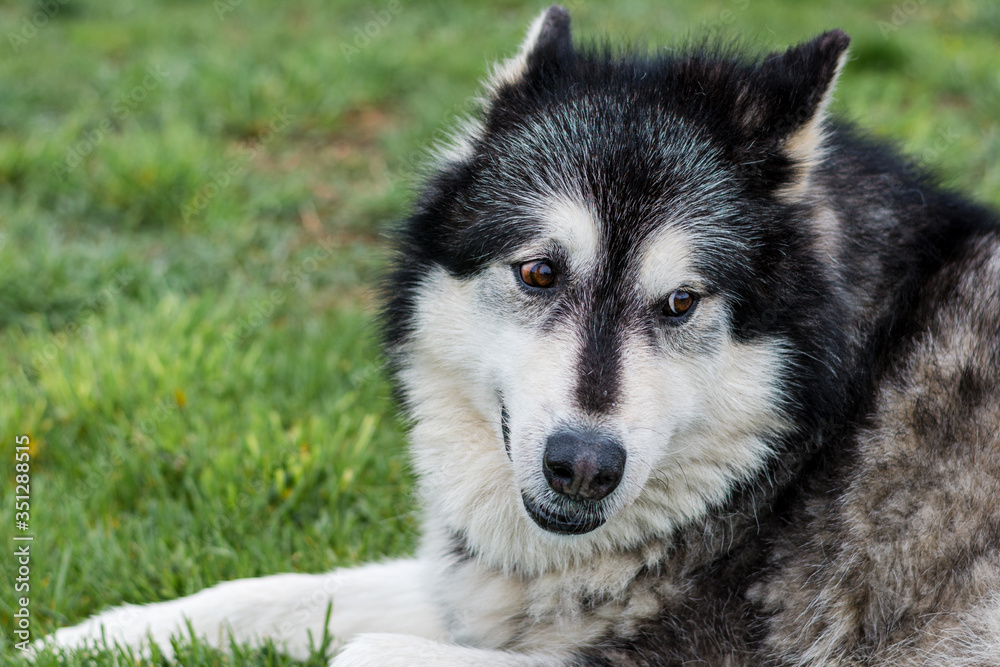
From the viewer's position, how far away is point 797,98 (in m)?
3.10

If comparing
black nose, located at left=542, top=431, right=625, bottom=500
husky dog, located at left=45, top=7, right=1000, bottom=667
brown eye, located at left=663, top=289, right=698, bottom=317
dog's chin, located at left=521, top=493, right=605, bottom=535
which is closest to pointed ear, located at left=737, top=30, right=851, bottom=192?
husky dog, located at left=45, top=7, right=1000, bottom=667

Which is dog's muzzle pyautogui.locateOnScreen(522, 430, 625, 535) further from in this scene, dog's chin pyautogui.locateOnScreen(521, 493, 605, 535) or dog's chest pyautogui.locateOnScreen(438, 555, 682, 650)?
dog's chest pyautogui.locateOnScreen(438, 555, 682, 650)

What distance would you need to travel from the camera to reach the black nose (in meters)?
2.72

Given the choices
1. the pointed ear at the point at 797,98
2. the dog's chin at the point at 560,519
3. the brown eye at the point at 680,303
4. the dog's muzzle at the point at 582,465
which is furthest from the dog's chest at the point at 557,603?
the pointed ear at the point at 797,98

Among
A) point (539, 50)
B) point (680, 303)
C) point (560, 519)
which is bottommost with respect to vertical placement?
point (560, 519)

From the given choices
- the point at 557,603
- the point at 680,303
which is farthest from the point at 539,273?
the point at 557,603

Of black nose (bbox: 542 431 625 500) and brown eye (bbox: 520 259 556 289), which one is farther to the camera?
brown eye (bbox: 520 259 556 289)

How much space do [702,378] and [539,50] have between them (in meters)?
1.39

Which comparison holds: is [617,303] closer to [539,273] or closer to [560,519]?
[539,273]

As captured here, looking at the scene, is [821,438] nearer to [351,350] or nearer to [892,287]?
[892,287]

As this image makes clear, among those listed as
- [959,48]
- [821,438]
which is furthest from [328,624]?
[959,48]

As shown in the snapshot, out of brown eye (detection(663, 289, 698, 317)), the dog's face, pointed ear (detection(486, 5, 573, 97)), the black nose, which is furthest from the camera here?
pointed ear (detection(486, 5, 573, 97))

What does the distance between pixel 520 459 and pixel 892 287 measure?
4.87ft

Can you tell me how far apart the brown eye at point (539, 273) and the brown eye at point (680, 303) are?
1.27ft
